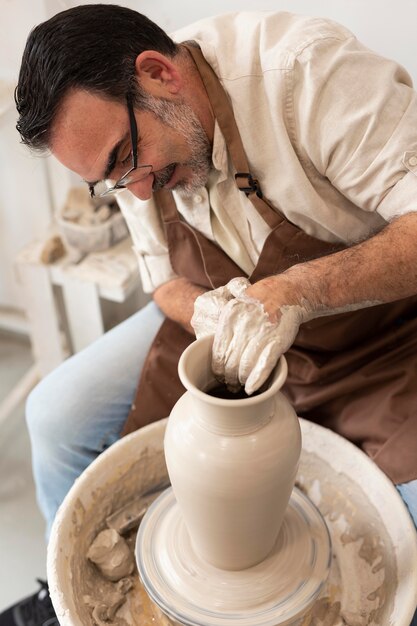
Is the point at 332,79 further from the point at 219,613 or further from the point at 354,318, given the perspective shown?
the point at 219,613

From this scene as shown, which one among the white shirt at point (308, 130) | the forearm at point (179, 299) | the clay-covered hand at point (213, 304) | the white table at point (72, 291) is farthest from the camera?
the white table at point (72, 291)

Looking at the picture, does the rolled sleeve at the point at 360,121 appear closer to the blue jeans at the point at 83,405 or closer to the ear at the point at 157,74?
the ear at the point at 157,74

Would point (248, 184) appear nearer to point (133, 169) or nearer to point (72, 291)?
point (133, 169)

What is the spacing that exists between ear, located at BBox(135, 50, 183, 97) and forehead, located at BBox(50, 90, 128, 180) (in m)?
0.08

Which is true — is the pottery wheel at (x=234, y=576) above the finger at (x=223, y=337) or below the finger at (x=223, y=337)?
below

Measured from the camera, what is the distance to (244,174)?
57.1 inches

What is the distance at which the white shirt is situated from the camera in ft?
4.24

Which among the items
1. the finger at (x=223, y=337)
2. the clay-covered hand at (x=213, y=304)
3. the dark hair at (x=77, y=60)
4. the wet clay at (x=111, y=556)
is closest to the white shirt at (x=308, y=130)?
the dark hair at (x=77, y=60)

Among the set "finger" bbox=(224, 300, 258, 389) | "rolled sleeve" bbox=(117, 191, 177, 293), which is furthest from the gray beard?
"finger" bbox=(224, 300, 258, 389)

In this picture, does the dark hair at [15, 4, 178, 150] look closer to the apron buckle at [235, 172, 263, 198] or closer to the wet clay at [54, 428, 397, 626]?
the apron buckle at [235, 172, 263, 198]

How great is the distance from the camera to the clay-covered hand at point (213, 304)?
46.9 inches

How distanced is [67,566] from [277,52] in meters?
1.16

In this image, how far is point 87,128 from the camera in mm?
1274

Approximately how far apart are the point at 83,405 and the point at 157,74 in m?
0.87
